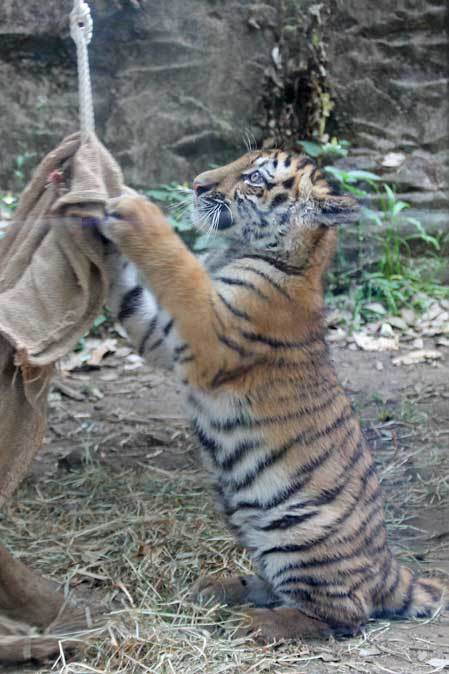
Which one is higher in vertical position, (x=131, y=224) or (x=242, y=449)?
(x=131, y=224)

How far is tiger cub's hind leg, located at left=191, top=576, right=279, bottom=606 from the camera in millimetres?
3270

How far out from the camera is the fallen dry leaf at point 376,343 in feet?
20.0

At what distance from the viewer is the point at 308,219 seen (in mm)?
3307

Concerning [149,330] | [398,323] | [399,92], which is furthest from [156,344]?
[399,92]

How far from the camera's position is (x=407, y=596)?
3221 mm

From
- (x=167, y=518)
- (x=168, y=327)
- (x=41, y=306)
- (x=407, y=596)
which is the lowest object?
(x=167, y=518)

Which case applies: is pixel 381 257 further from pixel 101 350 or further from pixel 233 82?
pixel 101 350

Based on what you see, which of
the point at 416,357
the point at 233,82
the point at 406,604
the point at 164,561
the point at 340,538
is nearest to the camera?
the point at 340,538

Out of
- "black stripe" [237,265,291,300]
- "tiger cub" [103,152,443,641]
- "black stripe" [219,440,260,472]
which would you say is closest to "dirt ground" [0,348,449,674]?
"tiger cub" [103,152,443,641]

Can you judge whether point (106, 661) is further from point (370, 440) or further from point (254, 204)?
point (370, 440)

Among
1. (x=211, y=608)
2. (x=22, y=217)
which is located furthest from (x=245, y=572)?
(x=22, y=217)

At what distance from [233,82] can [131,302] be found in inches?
152

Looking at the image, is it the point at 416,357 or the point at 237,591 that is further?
the point at 416,357

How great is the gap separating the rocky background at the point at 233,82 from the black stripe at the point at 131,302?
Answer: 10.5ft
